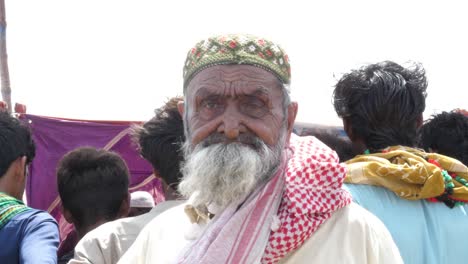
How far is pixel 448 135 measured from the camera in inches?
129

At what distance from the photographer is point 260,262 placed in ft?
5.48

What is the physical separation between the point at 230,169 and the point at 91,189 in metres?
1.61

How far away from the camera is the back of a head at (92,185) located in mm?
3139

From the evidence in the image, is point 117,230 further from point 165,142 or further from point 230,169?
point 230,169

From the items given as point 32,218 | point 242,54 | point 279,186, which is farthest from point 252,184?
point 32,218

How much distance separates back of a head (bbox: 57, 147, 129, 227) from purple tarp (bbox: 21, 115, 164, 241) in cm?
208

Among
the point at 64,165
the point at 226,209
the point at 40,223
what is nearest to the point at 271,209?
the point at 226,209

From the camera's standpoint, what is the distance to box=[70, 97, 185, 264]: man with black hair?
2514 millimetres

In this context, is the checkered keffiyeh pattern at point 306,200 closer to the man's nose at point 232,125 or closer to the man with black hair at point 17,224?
the man's nose at point 232,125

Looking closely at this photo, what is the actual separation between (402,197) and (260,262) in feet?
2.50

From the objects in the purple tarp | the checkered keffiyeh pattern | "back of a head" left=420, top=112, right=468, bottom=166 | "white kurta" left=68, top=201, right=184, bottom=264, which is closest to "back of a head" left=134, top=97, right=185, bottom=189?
"white kurta" left=68, top=201, right=184, bottom=264

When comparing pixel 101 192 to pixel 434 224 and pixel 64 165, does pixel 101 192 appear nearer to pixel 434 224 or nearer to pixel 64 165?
pixel 64 165

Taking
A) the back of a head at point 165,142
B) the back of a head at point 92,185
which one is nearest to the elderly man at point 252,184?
the back of a head at point 165,142

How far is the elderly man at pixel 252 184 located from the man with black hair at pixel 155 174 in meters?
0.61
